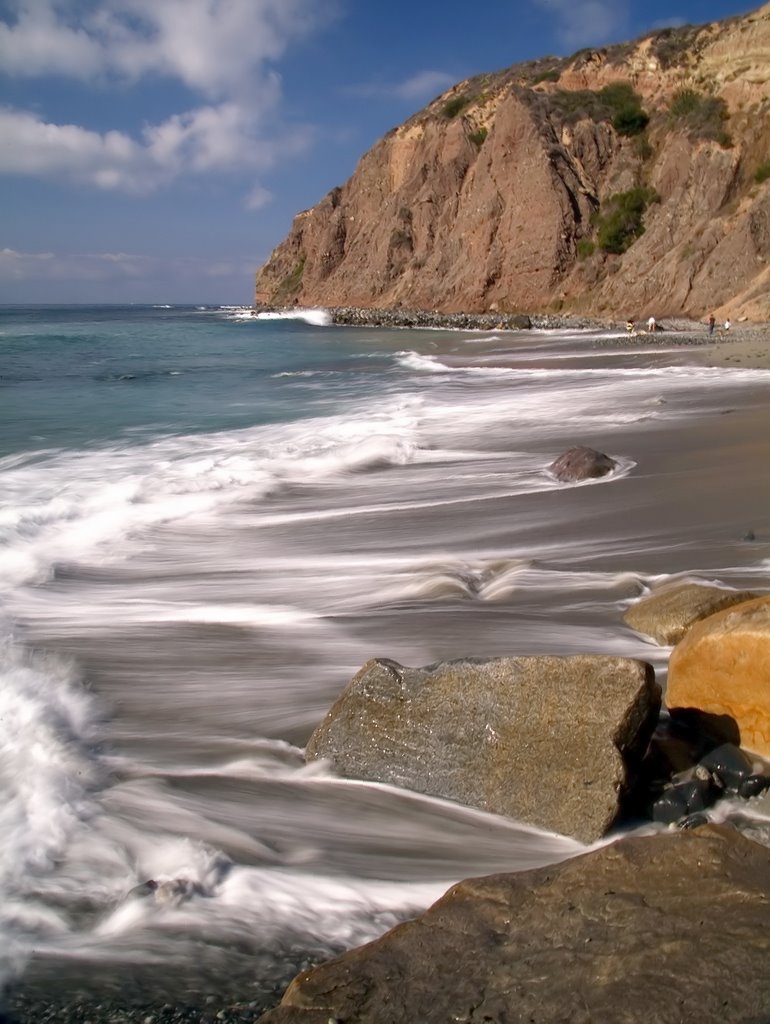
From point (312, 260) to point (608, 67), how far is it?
32414mm

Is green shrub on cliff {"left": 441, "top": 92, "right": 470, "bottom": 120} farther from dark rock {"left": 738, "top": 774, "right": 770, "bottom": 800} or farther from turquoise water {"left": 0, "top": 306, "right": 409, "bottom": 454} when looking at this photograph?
dark rock {"left": 738, "top": 774, "right": 770, "bottom": 800}

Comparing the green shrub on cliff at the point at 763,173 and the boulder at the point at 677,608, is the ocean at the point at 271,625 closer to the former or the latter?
the boulder at the point at 677,608

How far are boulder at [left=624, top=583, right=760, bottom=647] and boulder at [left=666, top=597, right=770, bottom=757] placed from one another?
2.78 ft

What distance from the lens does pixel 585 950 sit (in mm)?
2338

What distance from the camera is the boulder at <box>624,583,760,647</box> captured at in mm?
4801

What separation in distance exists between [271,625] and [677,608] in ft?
8.22

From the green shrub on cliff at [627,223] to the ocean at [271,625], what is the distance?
34.7 m

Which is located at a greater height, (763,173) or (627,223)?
(763,173)

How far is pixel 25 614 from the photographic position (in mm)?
6117

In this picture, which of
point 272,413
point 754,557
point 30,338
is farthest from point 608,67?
point 754,557

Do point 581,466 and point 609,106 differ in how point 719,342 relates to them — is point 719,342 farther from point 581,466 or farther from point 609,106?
point 609,106

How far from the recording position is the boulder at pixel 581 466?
29.9 feet

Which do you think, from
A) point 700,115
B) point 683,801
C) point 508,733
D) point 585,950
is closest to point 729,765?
point 683,801

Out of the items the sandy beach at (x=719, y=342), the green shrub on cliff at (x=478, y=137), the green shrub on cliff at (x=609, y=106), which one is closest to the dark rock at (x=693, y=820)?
Answer: the sandy beach at (x=719, y=342)
